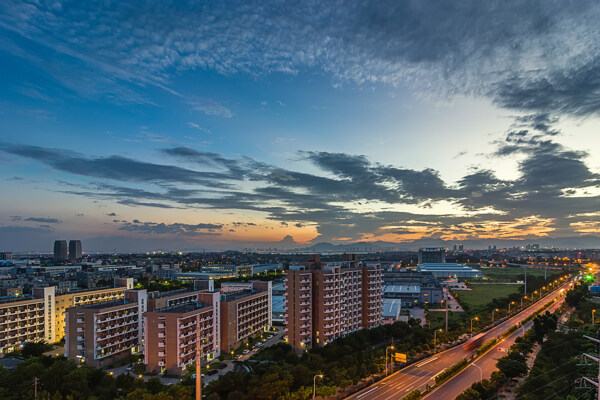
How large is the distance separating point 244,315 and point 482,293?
7042cm

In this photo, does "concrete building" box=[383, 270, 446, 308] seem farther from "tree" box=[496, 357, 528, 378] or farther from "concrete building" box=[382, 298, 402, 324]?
"tree" box=[496, 357, 528, 378]

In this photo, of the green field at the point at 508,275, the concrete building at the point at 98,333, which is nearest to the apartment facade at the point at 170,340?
the concrete building at the point at 98,333

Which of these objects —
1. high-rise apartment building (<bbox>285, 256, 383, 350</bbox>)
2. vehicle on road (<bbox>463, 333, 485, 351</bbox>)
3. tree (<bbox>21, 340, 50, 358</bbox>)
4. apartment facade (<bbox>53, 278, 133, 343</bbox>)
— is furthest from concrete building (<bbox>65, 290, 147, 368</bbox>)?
vehicle on road (<bbox>463, 333, 485, 351</bbox>)

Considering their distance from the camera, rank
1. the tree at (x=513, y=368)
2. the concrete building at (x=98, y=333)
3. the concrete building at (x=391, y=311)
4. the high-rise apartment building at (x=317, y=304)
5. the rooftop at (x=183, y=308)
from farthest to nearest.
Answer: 1. the concrete building at (x=391, y=311)
2. the high-rise apartment building at (x=317, y=304)
3. the concrete building at (x=98, y=333)
4. the rooftop at (x=183, y=308)
5. the tree at (x=513, y=368)

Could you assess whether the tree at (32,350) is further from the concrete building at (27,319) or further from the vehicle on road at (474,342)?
the vehicle on road at (474,342)

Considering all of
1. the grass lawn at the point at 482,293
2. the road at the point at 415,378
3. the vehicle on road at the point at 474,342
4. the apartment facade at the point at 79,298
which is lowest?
the grass lawn at the point at 482,293

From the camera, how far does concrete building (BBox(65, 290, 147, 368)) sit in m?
40.6

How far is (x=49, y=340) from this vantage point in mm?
51594

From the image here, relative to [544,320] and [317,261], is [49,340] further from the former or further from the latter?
[544,320]

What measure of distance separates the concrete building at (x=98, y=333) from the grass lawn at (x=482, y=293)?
60.4m

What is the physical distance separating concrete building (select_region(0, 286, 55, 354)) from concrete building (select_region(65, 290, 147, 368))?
1108 centimetres

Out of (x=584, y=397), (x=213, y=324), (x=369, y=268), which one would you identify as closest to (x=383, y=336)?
(x=369, y=268)

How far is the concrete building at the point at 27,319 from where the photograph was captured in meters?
46.5

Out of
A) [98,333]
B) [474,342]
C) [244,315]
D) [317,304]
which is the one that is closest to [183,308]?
[98,333]
